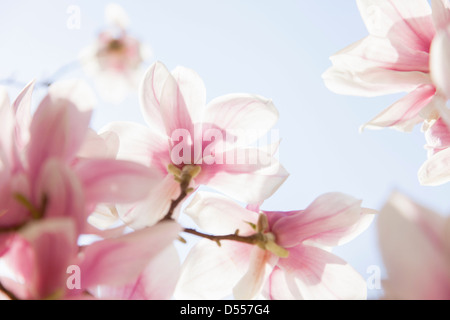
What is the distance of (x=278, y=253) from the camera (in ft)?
1.58

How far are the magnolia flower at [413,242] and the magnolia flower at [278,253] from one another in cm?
22

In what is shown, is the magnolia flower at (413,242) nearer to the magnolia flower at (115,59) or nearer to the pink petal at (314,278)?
the pink petal at (314,278)

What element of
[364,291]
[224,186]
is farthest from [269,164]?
[364,291]

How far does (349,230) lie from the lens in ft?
1.59

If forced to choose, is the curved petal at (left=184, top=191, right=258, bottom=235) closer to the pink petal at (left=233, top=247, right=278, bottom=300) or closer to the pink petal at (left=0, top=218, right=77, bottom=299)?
the pink petal at (left=233, top=247, right=278, bottom=300)

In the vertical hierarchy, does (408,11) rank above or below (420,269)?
above

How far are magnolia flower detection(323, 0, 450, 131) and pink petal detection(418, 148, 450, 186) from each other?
2.0 inches

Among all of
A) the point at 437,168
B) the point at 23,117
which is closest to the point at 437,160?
the point at 437,168

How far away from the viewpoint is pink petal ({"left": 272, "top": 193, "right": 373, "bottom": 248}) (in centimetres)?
47

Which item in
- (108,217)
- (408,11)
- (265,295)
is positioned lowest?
(265,295)

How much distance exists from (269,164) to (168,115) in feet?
0.45

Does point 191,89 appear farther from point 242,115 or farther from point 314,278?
point 314,278

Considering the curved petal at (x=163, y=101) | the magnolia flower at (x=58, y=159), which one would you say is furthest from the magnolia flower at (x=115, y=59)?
the magnolia flower at (x=58, y=159)
